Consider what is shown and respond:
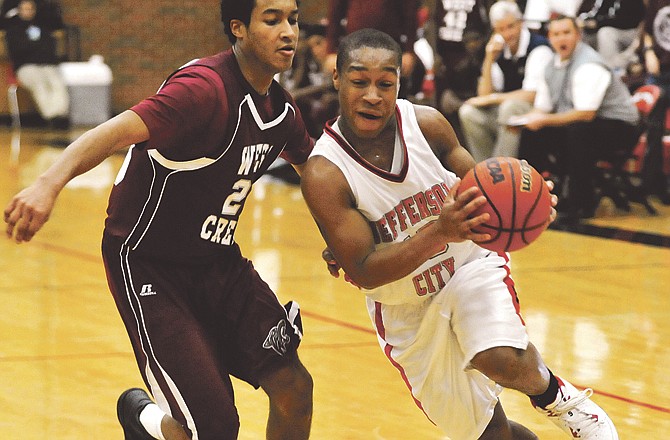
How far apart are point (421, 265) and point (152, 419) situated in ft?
3.32

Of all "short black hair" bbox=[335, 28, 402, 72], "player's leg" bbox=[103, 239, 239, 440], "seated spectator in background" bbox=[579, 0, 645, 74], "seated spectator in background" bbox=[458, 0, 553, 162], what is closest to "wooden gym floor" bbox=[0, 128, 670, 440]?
"player's leg" bbox=[103, 239, 239, 440]

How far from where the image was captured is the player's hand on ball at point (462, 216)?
2.89 meters

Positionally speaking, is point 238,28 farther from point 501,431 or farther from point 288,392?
point 501,431

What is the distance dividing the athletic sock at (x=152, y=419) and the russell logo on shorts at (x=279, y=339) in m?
0.43

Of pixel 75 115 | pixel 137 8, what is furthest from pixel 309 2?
pixel 75 115

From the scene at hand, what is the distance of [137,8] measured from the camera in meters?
16.9

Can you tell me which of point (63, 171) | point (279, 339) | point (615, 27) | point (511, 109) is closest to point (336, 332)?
point (279, 339)

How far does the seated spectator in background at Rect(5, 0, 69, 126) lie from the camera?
14.9 metres

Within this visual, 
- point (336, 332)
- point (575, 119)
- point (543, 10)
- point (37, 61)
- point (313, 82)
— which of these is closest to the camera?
point (336, 332)

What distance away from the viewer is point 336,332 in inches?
215

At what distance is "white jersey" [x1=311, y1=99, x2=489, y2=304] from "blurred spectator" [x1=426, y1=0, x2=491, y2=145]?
Result: 20.6ft

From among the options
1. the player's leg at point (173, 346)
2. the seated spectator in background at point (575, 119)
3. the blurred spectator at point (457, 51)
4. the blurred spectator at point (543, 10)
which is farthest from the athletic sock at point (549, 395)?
the blurred spectator at point (543, 10)

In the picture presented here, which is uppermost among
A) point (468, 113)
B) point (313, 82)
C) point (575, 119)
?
point (575, 119)

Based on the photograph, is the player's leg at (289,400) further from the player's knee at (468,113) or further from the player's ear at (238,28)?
the player's knee at (468,113)
